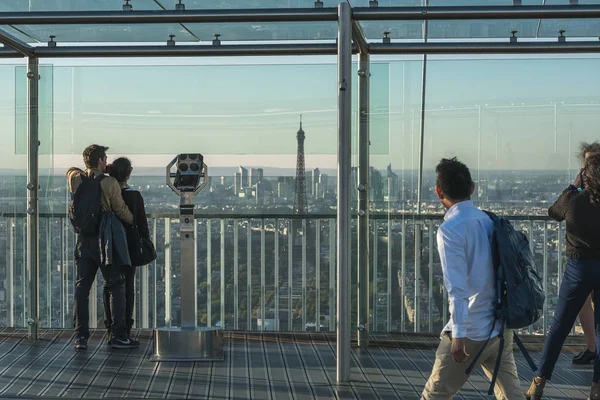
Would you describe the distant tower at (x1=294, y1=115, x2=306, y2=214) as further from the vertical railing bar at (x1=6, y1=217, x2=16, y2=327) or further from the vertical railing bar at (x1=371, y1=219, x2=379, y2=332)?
the vertical railing bar at (x1=6, y1=217, x2=16, y2=327)

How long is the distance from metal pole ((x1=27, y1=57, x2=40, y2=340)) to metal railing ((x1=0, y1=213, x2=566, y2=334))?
16 cm

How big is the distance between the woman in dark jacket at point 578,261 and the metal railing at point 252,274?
7.85 ft

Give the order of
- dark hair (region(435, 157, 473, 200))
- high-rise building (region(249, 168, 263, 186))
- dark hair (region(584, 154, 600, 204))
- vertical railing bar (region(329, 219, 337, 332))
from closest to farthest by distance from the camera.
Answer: dark hair (region(435, 157, 473, 200)) → dark hair (region(584, 154, 600, 204)) → high-rise building (region(249, 168, 263, 186)) → vertical railing bar (region(329, 219, 337, 332))

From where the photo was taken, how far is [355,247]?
8016 millimetres

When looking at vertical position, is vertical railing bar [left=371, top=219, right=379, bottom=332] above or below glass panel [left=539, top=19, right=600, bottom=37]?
below

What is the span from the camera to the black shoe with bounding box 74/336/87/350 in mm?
7988

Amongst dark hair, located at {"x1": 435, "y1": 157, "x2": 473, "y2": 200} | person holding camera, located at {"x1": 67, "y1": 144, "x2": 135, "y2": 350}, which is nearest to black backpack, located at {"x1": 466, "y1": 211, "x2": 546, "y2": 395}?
dark hair, located at {"x1": 435, "y1": 157, "x2": 473, "y2": 200}

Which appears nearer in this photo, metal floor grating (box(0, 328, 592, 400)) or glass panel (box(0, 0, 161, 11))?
metal floor grating (box(0, 328, 592, 400))

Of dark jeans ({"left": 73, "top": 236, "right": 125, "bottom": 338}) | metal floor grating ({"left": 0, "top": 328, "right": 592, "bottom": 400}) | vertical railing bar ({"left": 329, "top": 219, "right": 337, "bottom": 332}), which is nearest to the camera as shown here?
metal floor grating ({"left": 0, "top": 328, "right": 592, "bottom": 400})

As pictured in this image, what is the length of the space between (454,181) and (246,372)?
10.3 feet

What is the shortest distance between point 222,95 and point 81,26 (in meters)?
1.49

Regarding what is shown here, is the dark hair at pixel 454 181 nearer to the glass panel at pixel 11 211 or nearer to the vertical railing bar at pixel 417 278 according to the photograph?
the vertical railing bar at pixel 417 278

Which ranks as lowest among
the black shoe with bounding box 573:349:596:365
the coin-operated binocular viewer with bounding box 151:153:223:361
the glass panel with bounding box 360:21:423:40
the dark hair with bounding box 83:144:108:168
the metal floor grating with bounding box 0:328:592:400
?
the metal floor grating with bounding box 0:328:592:400

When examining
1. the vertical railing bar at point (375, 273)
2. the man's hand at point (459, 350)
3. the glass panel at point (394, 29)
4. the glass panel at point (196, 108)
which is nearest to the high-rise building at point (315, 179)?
the glass panel at point (196, 108)
